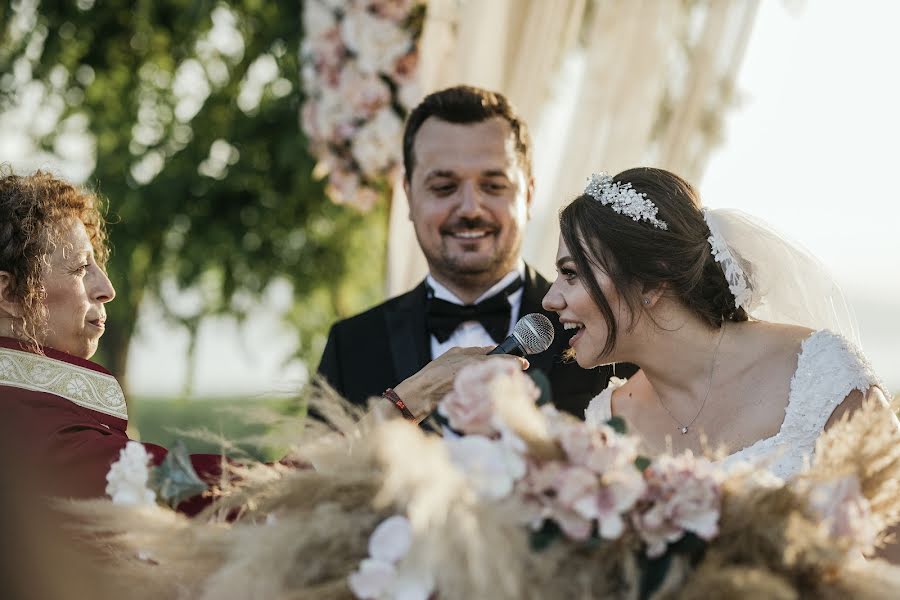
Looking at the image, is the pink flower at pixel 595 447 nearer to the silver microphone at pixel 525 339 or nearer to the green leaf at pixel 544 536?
the green leaf at pixel 544 536

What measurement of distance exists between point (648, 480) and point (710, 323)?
1496mm

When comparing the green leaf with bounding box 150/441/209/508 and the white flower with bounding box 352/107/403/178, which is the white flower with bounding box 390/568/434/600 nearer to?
the green leaf with bounding box 150/441/209/508

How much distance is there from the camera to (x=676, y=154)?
3979 mm

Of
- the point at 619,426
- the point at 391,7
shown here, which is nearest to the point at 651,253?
the point at 619,426

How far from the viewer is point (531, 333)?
2203 millimetres

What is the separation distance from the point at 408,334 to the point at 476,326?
9.5 inches

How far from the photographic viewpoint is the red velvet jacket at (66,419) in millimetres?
1899

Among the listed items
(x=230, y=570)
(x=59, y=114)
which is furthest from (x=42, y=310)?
(x=59, y=114)

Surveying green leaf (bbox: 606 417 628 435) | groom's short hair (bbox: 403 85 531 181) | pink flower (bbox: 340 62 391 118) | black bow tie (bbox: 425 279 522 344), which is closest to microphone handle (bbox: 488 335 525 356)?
green leaf (bbox: 606 417 628 435)

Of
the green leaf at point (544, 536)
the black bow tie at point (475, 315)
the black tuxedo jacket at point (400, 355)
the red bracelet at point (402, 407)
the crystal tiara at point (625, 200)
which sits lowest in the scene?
the black tuxedo jacket at point (400, 355)

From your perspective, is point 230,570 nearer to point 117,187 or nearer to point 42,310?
point 42,310

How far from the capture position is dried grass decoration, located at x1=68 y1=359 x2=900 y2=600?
1.19 meters

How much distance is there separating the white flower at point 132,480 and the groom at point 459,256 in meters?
1.72

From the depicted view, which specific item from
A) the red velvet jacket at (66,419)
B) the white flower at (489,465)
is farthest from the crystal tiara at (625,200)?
the white flower at (489,465)
